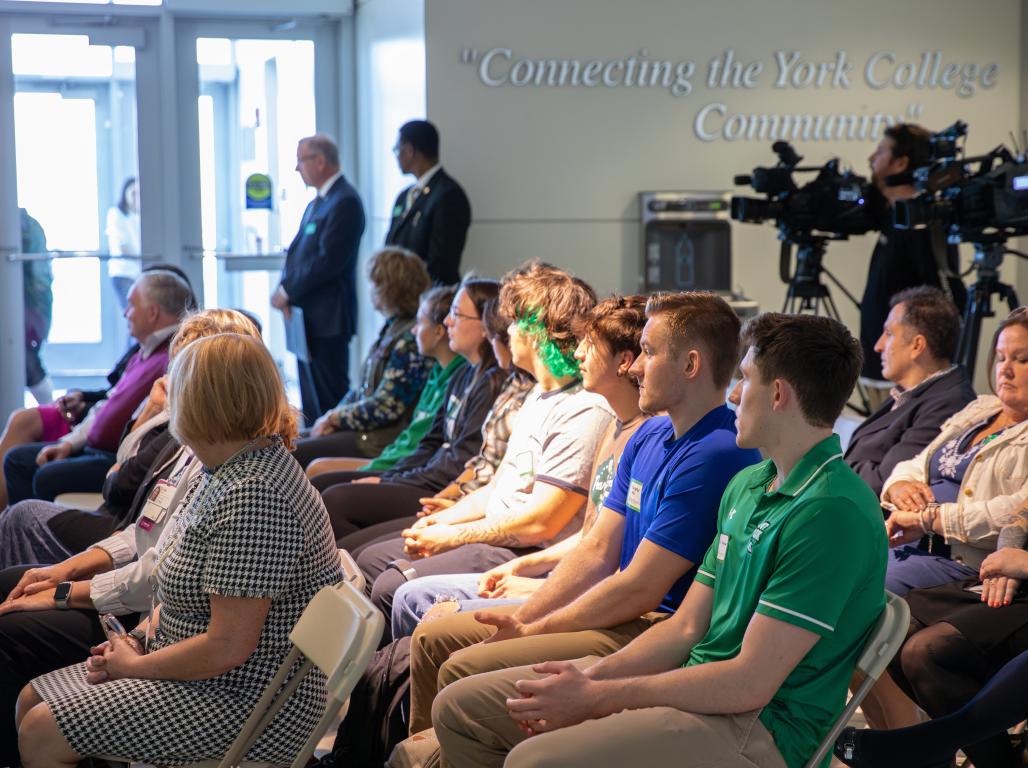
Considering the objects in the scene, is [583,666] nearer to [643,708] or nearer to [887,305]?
[643,708]

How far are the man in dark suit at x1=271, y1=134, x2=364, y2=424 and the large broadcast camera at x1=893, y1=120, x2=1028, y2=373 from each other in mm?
3037

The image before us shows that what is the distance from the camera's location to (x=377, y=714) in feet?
9.53

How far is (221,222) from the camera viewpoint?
25.3 feet

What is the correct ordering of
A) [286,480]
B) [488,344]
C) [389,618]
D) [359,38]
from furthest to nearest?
[359,38] < [488,344] < [389,618] < [286,480]

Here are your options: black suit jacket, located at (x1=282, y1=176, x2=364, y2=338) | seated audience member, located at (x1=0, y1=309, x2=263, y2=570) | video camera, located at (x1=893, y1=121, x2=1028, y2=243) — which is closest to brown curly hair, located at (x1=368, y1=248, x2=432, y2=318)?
seated audience member, located at (x1=0, y1=309, x2=263, y2=570)

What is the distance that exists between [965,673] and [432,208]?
13.5 ft

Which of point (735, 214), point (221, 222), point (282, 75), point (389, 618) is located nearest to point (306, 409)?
point (221, 222)

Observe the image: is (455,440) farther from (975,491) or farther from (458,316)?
(975,491)

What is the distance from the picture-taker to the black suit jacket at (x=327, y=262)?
661 centimetres

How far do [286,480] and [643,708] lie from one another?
2.48 ft

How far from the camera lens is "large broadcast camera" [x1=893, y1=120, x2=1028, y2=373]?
4.39 metres

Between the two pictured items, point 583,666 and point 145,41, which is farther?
point 145,41

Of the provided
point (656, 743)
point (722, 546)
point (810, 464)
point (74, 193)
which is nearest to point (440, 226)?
point (74, 193)

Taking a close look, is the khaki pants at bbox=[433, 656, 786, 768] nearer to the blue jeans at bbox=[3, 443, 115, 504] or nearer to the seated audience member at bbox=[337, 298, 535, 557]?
the seated audience member at bbox=[337, 298, 535, 557]
